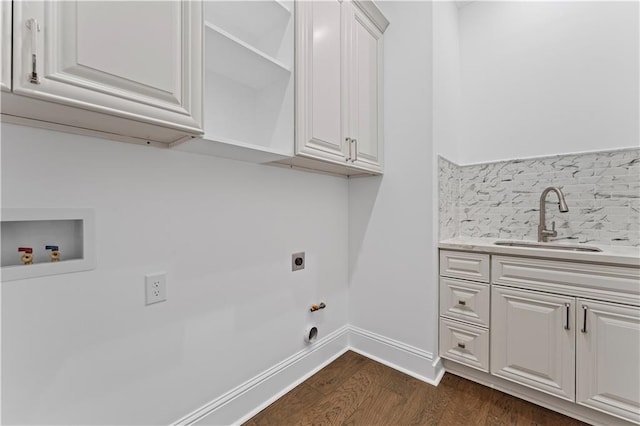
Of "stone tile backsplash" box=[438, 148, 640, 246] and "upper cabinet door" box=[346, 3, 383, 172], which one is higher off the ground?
"upper cabinet door" box=[346, 3, 383, 172]

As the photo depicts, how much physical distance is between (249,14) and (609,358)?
2385 mm

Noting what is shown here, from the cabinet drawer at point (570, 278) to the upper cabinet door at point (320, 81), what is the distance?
3.75 ft

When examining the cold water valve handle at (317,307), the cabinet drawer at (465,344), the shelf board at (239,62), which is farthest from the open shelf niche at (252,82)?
the cabinet drawer at (465,344)

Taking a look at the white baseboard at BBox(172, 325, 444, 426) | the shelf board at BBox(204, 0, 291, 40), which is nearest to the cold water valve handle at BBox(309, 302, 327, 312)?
the white baseboard at BBox(172, 325, 444, 426)

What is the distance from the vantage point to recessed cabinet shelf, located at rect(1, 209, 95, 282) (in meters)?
0.87

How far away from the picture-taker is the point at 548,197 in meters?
1.90

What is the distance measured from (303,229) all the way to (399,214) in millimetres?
668

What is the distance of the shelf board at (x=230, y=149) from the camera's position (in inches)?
43.2

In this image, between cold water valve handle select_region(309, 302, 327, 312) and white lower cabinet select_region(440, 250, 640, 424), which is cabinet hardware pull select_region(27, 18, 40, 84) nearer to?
cold water valve handle select_region(309, 302, 327, 312)

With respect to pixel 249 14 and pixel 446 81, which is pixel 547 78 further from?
pixel 249 14

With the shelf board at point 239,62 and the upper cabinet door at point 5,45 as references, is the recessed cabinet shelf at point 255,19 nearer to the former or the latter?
the shelf board at point 239,62

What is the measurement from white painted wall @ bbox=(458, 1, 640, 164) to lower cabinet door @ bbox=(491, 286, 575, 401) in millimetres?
1048

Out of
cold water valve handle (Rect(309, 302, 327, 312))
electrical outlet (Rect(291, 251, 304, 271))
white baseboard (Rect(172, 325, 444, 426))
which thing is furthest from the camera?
cold water valve handle (Rect(309, 302, 327, 312))

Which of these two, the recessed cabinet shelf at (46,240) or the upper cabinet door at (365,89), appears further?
the upper cabinet door at (365,89)
